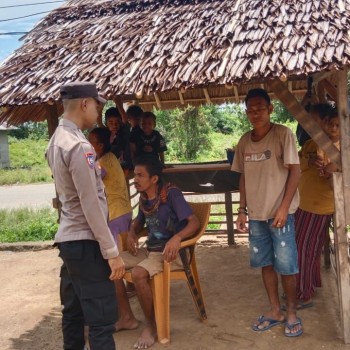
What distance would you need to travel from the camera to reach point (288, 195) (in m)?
3.44

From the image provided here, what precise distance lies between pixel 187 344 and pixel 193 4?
9.95ft

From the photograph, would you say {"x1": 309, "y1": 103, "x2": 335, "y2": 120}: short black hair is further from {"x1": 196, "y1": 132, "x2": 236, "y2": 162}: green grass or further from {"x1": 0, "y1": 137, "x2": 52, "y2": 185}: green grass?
{"x1": 0, "y1": 137, "x2": 52, "y2": 185}: green grass

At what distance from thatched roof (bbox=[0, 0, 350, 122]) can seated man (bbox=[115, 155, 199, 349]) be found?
2.33 ft

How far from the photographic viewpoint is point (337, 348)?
3.39 metres

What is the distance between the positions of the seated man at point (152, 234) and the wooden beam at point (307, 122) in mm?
1092

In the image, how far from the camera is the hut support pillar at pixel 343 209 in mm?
3350

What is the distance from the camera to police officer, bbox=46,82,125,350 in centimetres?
258

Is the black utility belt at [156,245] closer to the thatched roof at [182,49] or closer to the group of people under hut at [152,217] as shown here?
the group of people under hut at [152,217]

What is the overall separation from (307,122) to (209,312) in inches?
76.5

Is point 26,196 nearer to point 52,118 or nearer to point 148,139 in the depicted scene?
point 148,139

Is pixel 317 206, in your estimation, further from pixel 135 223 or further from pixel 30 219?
pixel 30 219

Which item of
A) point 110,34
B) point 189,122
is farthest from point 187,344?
point 189,122

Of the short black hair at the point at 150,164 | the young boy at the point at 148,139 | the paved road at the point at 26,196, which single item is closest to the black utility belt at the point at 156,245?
the short black hair at the point at 150,164

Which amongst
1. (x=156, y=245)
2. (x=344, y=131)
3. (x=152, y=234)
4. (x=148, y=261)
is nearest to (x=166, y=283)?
(x=148, y=261)
